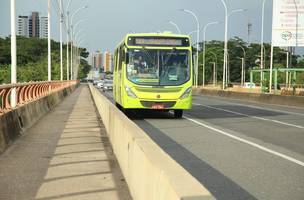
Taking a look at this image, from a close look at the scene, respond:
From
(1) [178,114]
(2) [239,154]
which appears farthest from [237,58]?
(2) [239,154]

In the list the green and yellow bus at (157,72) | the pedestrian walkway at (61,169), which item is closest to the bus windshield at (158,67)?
the green and yellow bus at (157,72)

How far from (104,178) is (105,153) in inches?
109

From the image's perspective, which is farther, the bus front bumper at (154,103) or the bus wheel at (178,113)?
the bus wheel at (178,113)

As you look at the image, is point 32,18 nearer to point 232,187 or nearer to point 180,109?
point 180,109

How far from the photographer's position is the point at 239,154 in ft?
37.5

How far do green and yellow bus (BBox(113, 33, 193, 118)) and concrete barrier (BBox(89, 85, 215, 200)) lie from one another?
11.1m

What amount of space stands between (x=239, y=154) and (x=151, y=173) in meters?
6.22

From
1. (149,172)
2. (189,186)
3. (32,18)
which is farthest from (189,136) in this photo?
(32,18)

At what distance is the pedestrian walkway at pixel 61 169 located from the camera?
7539 mm

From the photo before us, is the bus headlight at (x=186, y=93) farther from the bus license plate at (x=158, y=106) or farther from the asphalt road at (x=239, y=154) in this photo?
the asphalt road at (x=239, y=154)

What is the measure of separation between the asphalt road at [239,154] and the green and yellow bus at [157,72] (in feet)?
3.77

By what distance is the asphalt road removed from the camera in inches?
316

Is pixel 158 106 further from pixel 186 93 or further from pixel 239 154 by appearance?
pixel 239 154

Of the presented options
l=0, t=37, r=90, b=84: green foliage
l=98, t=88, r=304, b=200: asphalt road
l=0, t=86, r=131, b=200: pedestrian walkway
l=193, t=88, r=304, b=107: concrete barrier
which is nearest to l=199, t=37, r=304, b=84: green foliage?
l=0, t=37, r=90, b=84: green foliage
